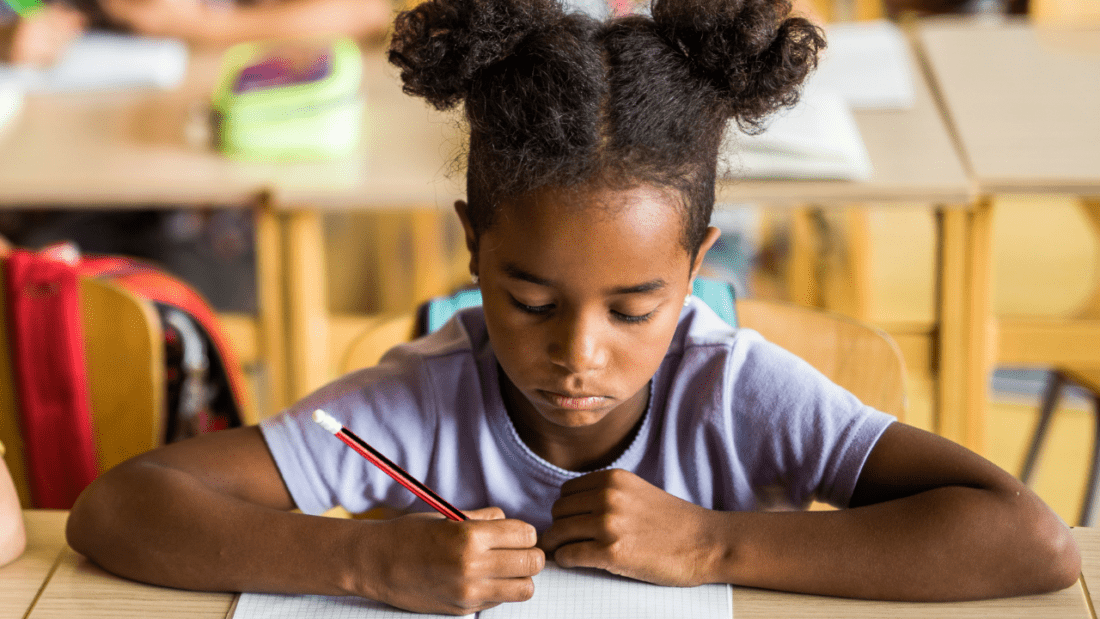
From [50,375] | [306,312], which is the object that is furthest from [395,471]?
[306,312]

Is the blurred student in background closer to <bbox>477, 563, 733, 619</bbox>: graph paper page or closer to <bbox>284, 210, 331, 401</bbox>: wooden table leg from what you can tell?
<bbox>477, 563, 733, 619</bbox>: graph paper page

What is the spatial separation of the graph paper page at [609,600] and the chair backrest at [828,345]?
0.42 m

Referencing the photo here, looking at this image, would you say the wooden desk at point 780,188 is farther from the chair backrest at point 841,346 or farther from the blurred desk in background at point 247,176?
the chair backrest at point 841,346

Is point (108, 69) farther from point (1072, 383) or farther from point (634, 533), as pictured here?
point (1072, 383)

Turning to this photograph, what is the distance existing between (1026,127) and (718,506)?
109 centimetres

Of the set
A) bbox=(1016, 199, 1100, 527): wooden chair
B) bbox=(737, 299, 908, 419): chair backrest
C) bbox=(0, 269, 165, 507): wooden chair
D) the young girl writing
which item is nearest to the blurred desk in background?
bbox=(0, 269, 165, 507): wooden chair

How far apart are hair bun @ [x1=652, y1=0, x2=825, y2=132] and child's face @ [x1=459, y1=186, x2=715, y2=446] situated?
0.34 ft

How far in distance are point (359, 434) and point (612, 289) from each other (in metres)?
0.30

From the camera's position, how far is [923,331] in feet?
5.77

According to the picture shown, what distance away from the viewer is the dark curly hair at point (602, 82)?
773 millimetres

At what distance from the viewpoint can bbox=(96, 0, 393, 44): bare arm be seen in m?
2.18

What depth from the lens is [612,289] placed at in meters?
0.78

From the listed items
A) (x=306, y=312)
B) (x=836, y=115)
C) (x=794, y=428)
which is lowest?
(x=306, y=312)

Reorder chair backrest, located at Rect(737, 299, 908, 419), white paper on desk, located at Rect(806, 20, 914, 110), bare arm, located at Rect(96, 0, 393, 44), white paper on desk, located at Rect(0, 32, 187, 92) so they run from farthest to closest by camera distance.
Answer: bare arm, located at Rect(96, 0, 393, 44)
white paper on desk, located at Rect(0, 32, 187, 92)
white paper on desk, located at Rect(806, 20, 914, 110)
chair backrest, located at Rect(737, 299, 908, 419)
